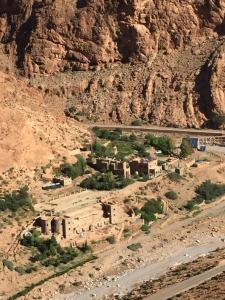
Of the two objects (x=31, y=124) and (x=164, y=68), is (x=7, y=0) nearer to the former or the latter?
(x=164, y=68)

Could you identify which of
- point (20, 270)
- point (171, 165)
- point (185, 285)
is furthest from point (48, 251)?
point (171, 165)

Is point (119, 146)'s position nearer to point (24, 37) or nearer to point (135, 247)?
point (135, 247)

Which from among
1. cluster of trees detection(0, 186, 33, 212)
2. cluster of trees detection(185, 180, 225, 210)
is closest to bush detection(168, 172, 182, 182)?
cluster of trees detection(185, 180, 225, 210)

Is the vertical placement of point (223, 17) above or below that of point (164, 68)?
above


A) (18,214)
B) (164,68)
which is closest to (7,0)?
(164,68)

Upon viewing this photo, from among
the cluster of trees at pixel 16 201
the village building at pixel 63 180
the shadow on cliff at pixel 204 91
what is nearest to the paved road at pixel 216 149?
the shadow on cliff at pixel 204 91

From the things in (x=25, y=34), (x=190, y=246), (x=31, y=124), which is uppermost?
(x=25, y=34)
